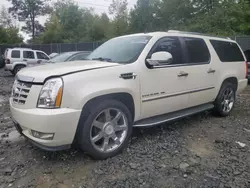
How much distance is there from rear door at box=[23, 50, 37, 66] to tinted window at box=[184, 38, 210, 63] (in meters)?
12.4

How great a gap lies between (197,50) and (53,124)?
2.96 meters

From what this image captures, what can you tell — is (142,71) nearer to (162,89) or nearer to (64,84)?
(162,89)

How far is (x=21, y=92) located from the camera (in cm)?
286

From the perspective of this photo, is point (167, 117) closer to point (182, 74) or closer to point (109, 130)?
point (182, 74)

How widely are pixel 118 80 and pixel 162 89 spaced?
2.80ft

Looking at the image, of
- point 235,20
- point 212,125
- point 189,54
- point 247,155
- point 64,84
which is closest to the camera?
point 64,84

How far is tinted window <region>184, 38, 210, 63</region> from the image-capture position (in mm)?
4102

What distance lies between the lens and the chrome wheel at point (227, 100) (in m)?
4.95

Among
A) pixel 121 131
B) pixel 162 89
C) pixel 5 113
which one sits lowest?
pixel 5 113

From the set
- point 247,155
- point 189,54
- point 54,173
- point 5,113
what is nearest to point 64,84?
point 54,173

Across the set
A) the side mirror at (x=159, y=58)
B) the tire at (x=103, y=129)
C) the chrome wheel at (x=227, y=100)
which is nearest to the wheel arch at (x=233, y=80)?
the chrome wheel at (x=227, y=100)

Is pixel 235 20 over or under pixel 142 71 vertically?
over

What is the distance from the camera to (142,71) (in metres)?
3.28

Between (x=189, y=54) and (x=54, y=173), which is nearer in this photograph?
(x=54, y=173)
